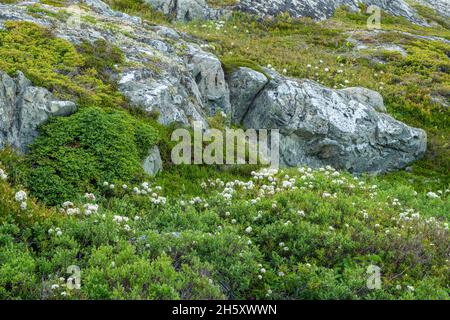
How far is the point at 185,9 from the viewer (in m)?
34.2

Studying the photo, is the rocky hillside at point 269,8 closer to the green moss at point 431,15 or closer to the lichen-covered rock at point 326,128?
the green moss at point 431,15

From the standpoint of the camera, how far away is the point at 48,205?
11109 mm

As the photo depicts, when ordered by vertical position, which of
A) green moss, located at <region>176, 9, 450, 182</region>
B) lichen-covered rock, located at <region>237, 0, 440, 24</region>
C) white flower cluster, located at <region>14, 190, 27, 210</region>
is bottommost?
lichen-covered rock, located at <region>237, 0, 440, 24</region>

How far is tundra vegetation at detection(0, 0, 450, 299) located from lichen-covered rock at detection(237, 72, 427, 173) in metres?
1.73

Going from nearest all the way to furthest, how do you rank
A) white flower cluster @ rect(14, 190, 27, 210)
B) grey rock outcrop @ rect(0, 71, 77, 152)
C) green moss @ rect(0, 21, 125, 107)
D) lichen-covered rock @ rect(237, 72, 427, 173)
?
white flower cluster @ rect(14, 190, 27, 210) → grey rock outcrop @ rect(0, 71, 77, 152) → green moss @ rect(0, 21, 125, 107) → lichen-covered rock @ rect(237, 72, 427, 173)

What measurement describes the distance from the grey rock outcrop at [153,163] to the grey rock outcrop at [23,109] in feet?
7.98

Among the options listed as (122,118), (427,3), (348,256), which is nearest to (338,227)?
(348,256)
